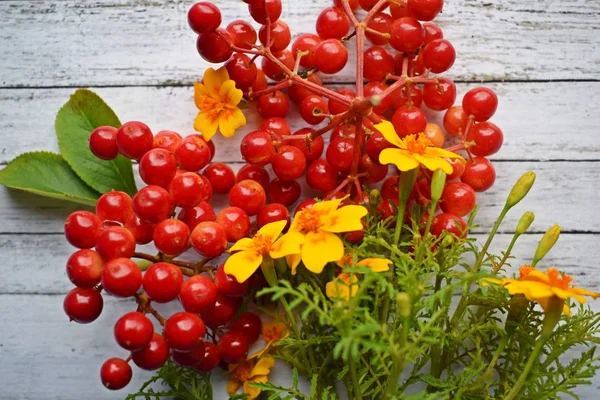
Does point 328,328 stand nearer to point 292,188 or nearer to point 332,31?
point 292,188

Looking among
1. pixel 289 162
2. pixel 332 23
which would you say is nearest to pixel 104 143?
pixel 289 162

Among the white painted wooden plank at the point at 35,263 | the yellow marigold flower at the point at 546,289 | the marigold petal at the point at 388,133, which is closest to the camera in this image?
the yellow marigold flower at the point at 546,289

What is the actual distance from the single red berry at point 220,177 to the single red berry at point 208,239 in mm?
102

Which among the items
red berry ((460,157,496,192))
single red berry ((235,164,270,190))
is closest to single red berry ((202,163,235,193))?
single red berry ((235,164,270,190))

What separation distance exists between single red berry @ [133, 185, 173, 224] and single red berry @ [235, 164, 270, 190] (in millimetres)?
139

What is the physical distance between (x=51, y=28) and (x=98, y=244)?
427mm

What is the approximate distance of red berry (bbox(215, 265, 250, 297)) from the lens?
2.60ft

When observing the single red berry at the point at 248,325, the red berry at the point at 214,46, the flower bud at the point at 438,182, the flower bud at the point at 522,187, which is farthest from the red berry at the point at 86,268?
the flower bud at the point at 522,187

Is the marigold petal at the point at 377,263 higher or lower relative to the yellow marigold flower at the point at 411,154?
lower

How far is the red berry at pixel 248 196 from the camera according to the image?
0.82 meters

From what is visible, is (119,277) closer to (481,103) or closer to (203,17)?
(203,17)

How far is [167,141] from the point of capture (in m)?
Result: 0.85

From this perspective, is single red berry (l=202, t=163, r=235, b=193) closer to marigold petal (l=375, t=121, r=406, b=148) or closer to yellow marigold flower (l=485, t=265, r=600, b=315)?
marigold petal (l=375, t=121, r=406, b=148)

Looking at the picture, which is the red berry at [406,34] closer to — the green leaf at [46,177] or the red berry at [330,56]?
the red berry at [330,56]
